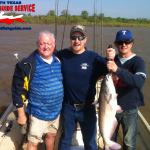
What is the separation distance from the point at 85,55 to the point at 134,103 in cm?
107

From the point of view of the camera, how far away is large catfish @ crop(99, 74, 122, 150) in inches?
86.2

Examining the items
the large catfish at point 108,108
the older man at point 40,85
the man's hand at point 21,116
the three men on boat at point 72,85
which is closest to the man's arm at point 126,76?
the large catfish at point 108,108

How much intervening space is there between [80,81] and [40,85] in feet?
2.08

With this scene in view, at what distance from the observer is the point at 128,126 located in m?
2.57

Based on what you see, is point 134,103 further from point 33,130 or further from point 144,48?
point 144,48

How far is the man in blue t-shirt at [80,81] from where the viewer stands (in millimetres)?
Answer: 2455

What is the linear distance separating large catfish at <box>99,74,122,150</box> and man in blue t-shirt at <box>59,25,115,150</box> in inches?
10.5

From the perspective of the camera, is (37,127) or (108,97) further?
(37,127)

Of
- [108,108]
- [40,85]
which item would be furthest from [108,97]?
[40,85]

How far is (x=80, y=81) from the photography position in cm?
246

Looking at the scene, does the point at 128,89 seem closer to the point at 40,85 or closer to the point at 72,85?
the point at 72,85

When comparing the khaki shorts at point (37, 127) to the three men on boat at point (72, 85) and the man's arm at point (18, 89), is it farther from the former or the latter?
the man's arm at point (18, 89)

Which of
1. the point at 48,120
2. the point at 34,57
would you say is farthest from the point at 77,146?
the point at 34,57

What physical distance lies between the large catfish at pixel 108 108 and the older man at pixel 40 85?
27.8 inches
